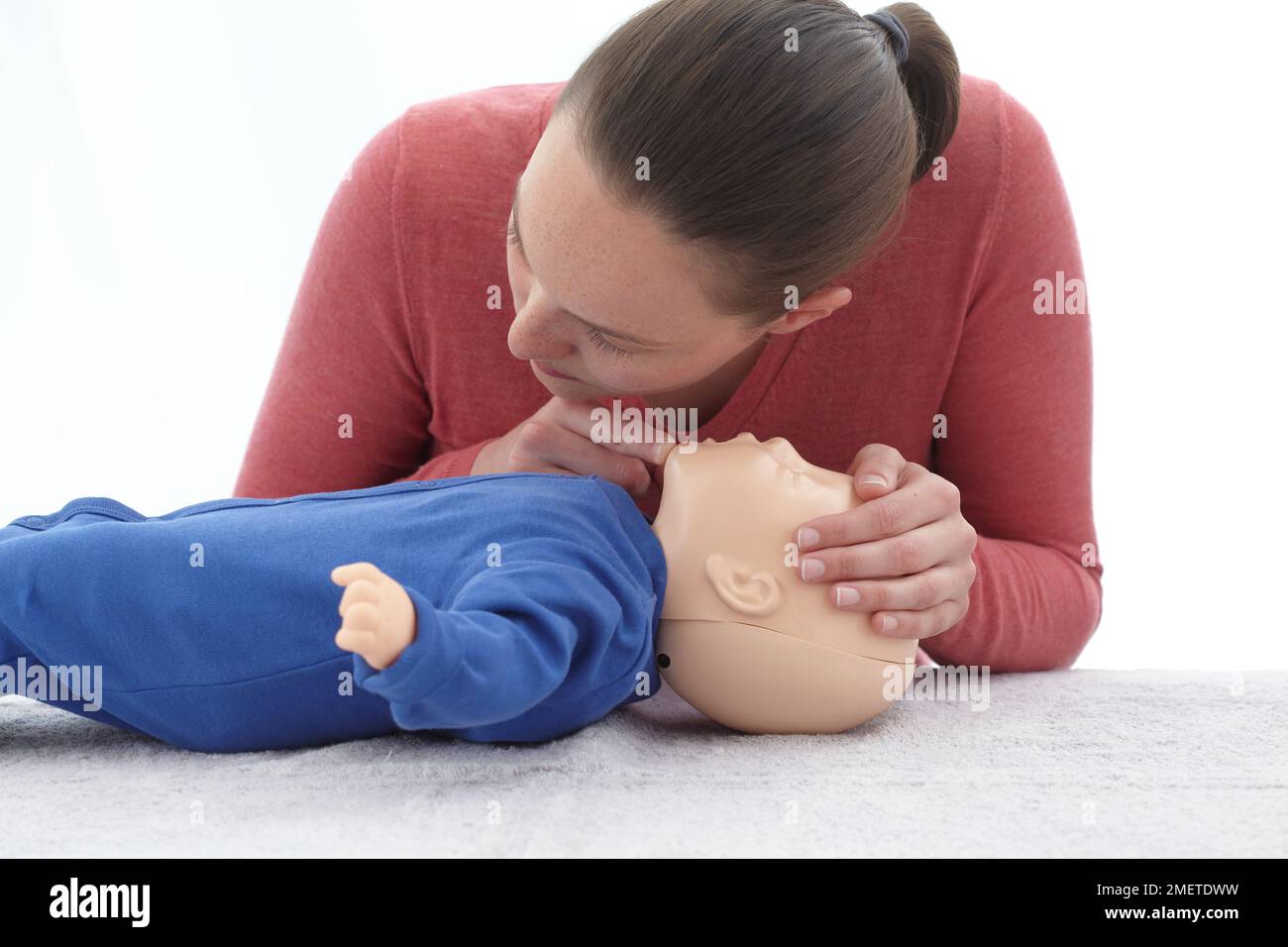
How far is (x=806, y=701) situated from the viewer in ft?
3.55

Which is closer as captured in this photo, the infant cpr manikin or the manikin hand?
the manikin hand

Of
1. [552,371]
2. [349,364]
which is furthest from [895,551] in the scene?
[349,364]

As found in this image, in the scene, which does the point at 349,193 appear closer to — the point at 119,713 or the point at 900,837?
the point at 119,713

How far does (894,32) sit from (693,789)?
68 centimetres

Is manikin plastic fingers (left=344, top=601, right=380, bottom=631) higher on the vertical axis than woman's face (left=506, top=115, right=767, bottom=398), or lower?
lower

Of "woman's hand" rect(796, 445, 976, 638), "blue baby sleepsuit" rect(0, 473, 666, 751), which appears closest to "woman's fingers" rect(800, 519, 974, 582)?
"woman's hand" rect(796, 445, 976, 638)

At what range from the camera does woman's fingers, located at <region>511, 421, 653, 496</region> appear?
1.18 meters

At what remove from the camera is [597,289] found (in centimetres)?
100

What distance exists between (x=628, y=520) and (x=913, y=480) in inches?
10.3

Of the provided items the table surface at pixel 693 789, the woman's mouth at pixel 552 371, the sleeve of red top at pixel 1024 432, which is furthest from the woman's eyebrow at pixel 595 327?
the sleeve of red top at pixel 1024 432

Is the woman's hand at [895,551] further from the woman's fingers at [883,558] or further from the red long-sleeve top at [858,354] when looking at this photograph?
the red long-sleeve top at [858,354]

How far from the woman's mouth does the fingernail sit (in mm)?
305

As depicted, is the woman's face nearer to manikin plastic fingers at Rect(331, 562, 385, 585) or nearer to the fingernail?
the fingernail

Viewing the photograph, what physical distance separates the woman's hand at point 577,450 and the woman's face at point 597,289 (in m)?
0.07
